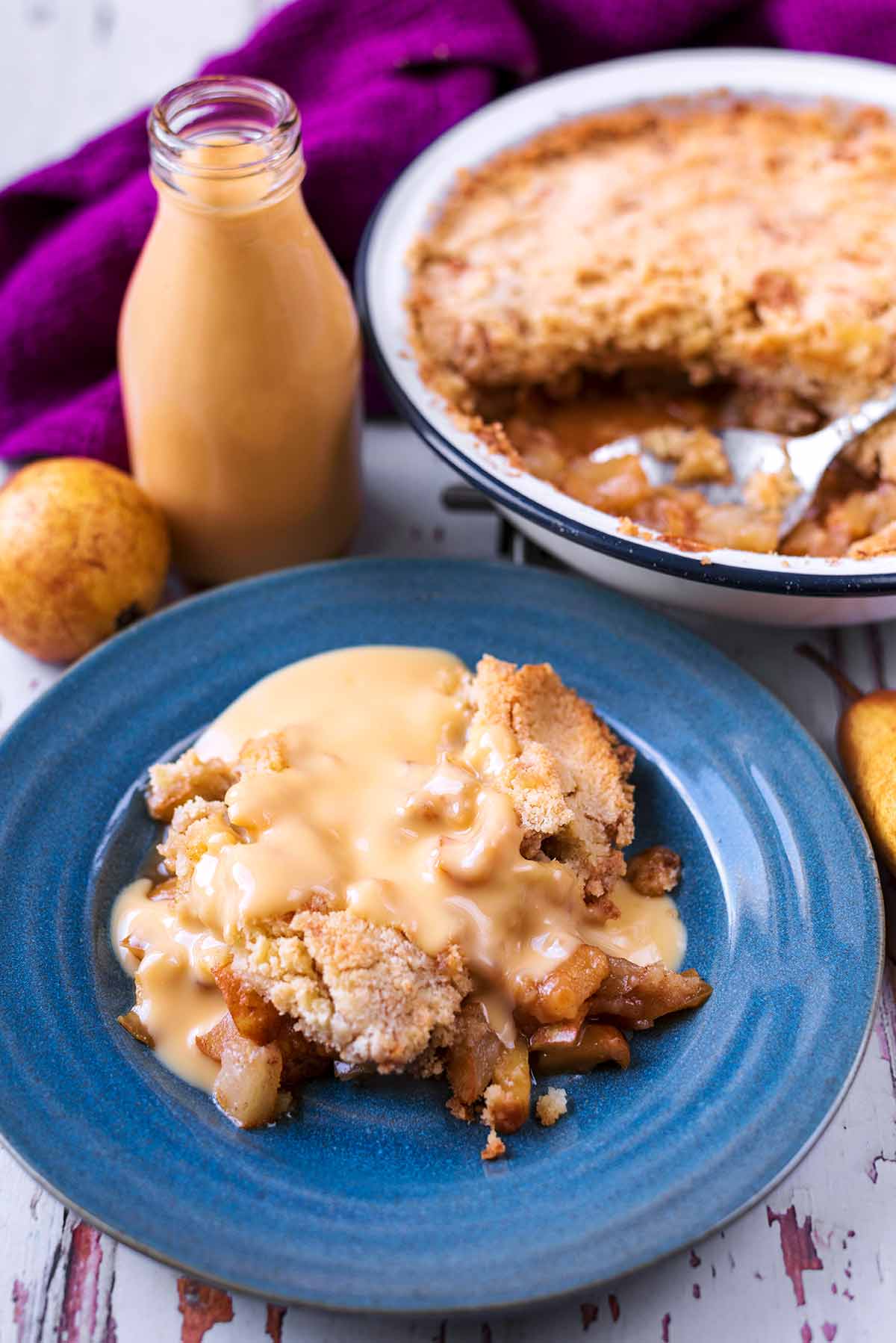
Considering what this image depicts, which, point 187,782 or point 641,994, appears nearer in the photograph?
point 641,994

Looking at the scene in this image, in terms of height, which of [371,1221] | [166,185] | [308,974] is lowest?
[371,1221]

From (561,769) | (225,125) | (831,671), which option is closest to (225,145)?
(225,125)

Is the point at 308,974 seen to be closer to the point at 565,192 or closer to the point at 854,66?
the point at 565,192

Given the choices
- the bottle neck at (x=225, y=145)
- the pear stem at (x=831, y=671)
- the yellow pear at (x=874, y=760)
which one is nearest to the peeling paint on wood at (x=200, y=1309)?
the yellow pear at (x=874, y=760)

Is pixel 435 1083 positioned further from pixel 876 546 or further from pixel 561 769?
pixel 876 546

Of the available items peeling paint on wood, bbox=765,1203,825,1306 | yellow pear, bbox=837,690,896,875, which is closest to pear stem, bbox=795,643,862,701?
yellow pear, bbox=837,690,896,875

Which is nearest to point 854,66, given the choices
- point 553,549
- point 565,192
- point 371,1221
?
point 565,192
